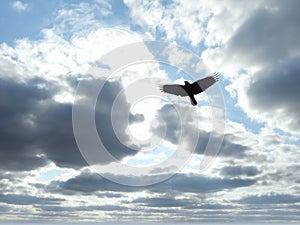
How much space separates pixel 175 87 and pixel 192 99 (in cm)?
457

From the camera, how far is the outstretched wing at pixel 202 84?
3073 inches

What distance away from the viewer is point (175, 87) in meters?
81.7

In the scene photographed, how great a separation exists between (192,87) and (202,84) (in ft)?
6.99

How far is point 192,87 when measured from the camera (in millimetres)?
79750

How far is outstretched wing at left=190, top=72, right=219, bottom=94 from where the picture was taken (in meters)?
78.1

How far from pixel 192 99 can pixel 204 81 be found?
418 cm

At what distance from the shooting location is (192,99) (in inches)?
3127

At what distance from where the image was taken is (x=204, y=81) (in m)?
78.2

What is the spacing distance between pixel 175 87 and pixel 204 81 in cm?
638

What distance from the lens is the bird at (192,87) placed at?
78.2 m

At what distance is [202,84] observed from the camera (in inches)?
3100

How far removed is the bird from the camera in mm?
78188
